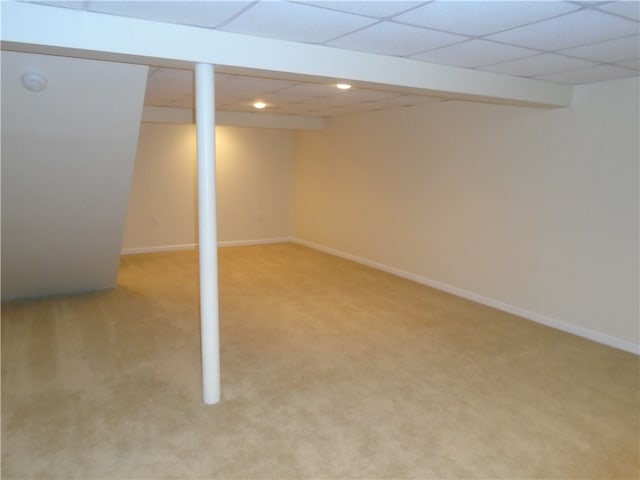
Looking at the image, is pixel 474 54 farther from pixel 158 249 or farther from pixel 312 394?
pixel 158 249

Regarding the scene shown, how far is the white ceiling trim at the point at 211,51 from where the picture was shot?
2.12 m

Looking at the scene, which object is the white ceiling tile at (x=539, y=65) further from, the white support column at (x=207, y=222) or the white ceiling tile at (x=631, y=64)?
the white support column at (x=207, y=222)

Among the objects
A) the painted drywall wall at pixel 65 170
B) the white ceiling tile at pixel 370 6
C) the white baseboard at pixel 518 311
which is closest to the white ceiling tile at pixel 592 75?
the white ceiling tile at pixel 370 6

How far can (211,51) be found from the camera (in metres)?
2.51

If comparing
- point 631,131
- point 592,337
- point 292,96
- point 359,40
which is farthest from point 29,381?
point 631,131

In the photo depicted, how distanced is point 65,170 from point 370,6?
110 inches

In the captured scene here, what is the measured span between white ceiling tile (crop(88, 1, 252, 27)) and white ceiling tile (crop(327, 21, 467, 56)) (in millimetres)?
721

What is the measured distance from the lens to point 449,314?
4.63 m

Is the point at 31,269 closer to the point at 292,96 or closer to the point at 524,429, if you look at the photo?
the point at 292,96

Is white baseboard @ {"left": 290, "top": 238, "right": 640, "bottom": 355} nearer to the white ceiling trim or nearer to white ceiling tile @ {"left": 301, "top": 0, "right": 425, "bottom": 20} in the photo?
the white ceiling trim

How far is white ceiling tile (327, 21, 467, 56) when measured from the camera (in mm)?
2449

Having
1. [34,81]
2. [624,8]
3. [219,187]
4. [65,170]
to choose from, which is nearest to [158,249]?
[219,187]

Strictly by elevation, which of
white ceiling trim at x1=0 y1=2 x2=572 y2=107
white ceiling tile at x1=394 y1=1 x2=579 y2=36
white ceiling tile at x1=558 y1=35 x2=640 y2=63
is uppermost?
white ceiling tile at x1=558 y1=35 x2=640 y2=63

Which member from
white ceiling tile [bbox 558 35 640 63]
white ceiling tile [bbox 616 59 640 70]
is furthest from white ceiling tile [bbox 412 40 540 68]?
white ceiling tile [bbox 616 59 640 70]
